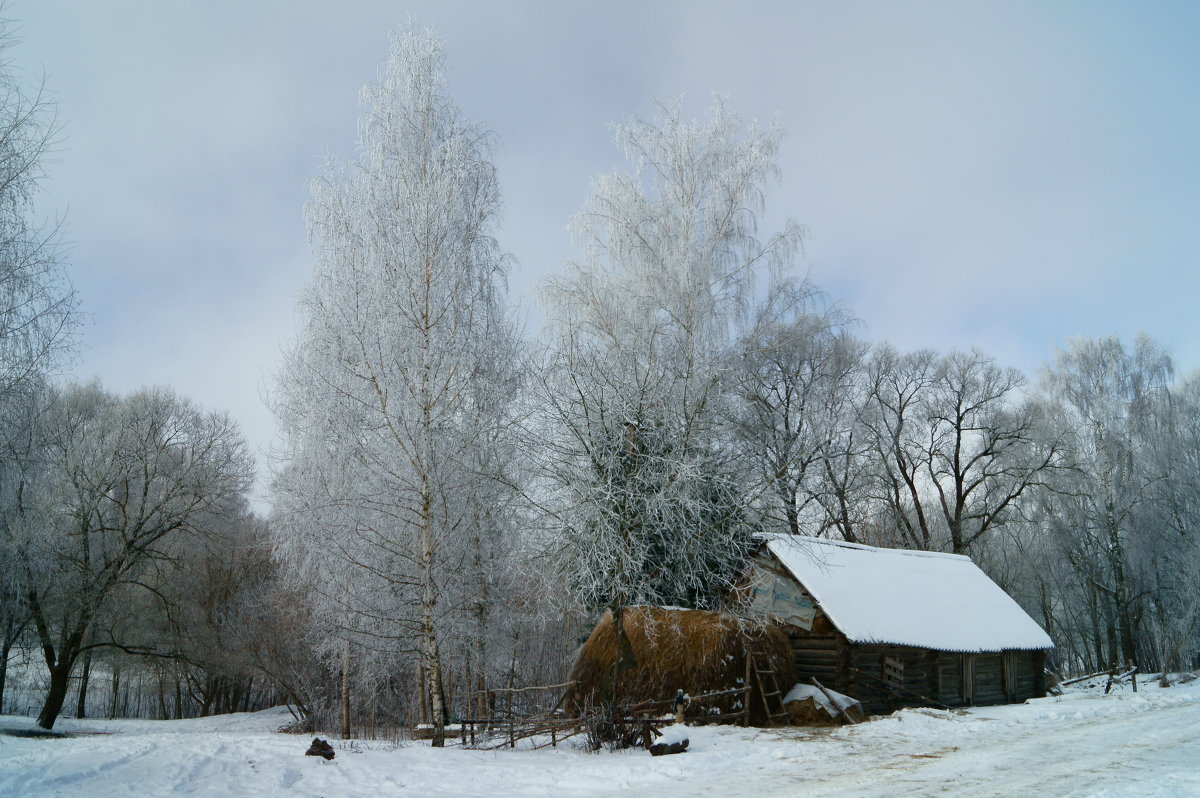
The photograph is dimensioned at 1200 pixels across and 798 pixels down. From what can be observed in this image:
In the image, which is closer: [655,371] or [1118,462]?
[655,371]

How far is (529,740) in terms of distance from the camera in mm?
13625

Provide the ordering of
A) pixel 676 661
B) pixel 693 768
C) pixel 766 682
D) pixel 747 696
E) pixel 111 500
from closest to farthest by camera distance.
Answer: pixel 693 768 → pixel 747 696 → pixel 676 661 → pixel 766 682 → pixel 111 500

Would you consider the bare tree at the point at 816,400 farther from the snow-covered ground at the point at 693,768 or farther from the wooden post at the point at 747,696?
the snow-covered ground at the point at 693,768

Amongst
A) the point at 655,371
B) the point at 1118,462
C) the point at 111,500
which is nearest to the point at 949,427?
the point at 1118,462

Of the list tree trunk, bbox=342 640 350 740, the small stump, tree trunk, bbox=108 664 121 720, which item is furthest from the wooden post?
tree trunk, bbox=108 664 121 720

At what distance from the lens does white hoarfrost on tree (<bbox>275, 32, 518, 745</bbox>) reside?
12.8m

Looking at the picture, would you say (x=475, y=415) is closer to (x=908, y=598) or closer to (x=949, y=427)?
(x=908, y=598)

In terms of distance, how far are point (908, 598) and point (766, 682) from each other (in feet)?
22.8

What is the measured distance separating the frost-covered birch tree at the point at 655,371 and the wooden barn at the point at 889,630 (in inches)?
140

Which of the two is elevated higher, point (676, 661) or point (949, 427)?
point (949, 427)

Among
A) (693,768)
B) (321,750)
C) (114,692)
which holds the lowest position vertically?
(114,692)

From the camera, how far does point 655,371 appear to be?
1240cm

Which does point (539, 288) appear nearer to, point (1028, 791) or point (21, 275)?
point (21, 275)

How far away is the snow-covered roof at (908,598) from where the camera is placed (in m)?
18.7
